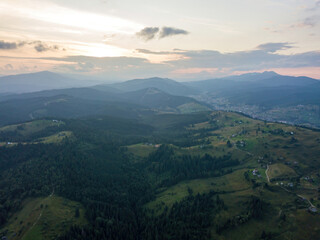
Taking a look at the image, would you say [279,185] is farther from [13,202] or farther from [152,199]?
[13,202]

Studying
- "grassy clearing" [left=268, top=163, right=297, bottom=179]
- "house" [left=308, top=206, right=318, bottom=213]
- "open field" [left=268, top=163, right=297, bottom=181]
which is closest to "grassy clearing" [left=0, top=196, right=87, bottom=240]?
"house" [left=308, top=206, right=318, bottom=213]

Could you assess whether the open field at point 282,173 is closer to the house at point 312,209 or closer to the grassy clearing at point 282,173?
the grassy clearing at point 282,173

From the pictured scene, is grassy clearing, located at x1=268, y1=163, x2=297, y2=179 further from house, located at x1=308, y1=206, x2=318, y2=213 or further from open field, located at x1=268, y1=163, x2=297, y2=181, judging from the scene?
house, located at x1=308, y1=206, x2=318, y2=213

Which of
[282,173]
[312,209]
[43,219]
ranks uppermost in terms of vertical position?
[312,209]

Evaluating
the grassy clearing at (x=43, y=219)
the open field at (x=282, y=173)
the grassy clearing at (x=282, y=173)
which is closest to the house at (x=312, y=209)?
the open field at (x=282, y=173)

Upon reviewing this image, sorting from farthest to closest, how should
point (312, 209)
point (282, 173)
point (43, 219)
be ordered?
1. point (282, 173)
2. point (312, 209)
3. point (43, 219)

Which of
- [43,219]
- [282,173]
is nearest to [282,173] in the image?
[282,173]

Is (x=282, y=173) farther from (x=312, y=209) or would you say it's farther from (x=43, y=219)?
(x=43, y=219)

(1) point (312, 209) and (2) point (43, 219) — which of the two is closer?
(2) point (43, 219)
